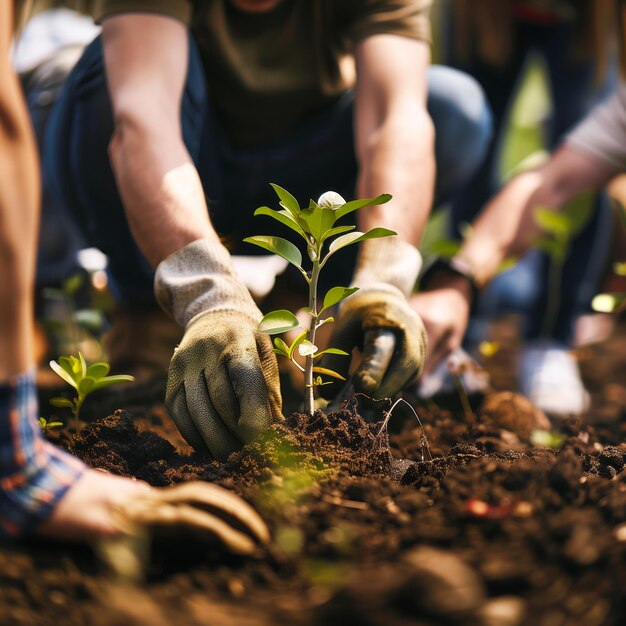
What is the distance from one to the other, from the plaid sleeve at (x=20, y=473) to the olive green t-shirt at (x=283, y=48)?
1226mm

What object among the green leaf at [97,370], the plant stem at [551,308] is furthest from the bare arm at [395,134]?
the plant stem at [551,308]

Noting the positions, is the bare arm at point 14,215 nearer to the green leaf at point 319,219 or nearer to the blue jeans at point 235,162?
the green leaf at point 319,219

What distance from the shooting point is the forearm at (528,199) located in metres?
2.19

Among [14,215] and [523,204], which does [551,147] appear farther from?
[14,215]

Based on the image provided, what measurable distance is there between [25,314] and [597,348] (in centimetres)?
234

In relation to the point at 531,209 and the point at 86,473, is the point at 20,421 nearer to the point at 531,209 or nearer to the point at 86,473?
the point at 86,473

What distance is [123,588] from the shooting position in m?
0.77

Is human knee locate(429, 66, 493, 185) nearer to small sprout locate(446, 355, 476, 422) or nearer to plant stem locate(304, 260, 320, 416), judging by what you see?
small sprout locate(446, 355, 476, 422)

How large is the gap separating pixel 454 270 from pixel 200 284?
37.5 inches

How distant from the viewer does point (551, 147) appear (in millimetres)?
2920

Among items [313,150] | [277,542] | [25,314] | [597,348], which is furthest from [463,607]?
A: [597,348]

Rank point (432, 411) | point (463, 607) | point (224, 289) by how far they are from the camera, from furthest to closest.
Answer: point (432, 411) < point (224, 289) < point (463, 607)

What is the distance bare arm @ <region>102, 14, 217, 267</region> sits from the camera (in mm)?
1393

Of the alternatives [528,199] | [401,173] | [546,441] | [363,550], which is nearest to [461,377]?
[546,441]
